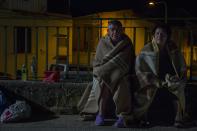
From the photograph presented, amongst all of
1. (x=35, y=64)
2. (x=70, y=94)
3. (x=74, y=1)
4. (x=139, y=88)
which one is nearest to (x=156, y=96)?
(x=139, y=88)

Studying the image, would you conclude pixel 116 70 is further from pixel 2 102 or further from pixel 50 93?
pixel 2 102

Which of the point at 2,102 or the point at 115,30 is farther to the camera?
the point at 2,102

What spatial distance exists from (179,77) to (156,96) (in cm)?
51

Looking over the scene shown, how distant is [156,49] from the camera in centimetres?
742

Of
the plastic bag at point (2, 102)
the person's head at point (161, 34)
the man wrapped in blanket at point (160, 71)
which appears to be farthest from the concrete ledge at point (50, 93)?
the person's head at point (161, 34)

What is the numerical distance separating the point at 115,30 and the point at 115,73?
0.63 metres

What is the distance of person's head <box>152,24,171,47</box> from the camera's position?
7367 mm

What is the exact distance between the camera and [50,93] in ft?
27.2

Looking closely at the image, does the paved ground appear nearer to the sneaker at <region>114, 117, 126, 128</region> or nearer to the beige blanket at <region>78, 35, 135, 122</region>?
the sneaker at <region>114, 117, 126, 128</region>

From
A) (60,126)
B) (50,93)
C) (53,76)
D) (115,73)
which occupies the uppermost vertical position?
(115,73)

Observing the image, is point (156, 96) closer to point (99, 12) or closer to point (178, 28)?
point (178, 28)

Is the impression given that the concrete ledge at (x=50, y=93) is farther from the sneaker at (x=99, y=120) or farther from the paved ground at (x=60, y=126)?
the sneaker at (x=99, y=120)

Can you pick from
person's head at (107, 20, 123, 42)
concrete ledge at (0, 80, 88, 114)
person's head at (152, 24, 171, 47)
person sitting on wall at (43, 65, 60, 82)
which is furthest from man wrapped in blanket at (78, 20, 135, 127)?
person sitting on wall at (43, 65, 60, 82)

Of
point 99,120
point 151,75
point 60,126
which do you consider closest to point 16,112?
point 60,126
